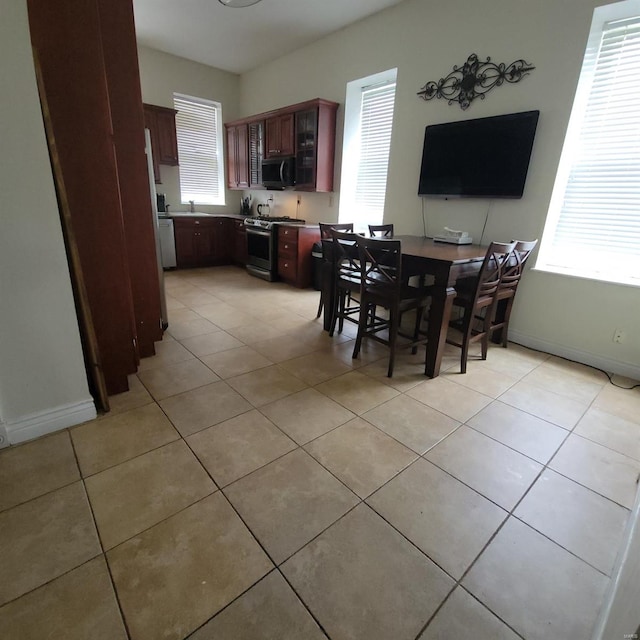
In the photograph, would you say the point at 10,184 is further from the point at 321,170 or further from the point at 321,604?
the point at 321,170

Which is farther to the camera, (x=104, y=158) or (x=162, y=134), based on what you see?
(x=162, y=134)

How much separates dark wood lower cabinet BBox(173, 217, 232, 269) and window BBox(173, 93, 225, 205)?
2.51 feet

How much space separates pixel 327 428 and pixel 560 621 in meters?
1.14

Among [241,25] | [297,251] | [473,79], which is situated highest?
[241,25]

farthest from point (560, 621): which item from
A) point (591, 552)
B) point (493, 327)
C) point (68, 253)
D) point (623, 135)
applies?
point (623, 135)

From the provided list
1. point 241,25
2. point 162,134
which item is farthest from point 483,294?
point 162,134

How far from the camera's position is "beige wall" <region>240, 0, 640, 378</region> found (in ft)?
8.65

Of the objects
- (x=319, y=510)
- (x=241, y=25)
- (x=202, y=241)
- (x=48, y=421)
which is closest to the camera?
(x=319, y=510)

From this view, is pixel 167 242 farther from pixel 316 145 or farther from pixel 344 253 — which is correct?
pixel 344 253

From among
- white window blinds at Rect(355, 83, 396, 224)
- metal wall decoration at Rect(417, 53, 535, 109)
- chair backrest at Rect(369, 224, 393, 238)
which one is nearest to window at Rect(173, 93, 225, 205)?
A: white window blinds at Rect(355, 83, 396, 224)

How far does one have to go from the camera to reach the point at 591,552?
127 cm

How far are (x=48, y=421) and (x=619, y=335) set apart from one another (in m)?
3.80

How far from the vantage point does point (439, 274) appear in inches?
90.8

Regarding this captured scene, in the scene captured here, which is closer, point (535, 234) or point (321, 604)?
point (321, 604)
